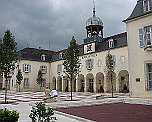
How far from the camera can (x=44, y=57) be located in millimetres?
53062

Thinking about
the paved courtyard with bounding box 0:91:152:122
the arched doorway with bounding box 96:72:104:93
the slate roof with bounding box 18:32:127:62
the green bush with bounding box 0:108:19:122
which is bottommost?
the paved courtyard with bounding box 0:91:152:122

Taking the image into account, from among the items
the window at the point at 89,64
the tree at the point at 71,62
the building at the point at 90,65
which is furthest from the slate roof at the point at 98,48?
the tree at the point at 71,62

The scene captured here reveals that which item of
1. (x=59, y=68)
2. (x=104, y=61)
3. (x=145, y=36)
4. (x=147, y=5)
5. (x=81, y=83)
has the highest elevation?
(x=147, y=5)

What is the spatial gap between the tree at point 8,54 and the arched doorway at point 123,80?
809 inches

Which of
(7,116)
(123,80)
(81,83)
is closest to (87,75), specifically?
(81,83)

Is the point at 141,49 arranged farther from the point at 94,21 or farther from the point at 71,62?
the point at 94,21

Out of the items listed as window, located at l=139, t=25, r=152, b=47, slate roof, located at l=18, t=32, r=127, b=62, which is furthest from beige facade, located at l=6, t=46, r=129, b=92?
window, located at l=139, t=25, r=152, b=47

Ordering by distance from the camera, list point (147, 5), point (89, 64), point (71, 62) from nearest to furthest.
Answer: point (147, 5) < point (71, 62) < point (89, 64)

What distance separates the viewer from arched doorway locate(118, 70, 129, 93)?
36000 mm

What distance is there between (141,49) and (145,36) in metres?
1.11

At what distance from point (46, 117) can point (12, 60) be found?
11871mm

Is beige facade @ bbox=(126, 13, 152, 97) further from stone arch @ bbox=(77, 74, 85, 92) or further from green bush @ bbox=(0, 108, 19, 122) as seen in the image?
stone arch @ bbox=(77, 74, 85, 92)

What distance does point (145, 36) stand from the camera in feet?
65.3

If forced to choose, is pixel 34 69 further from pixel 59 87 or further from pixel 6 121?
pixel 6 121
